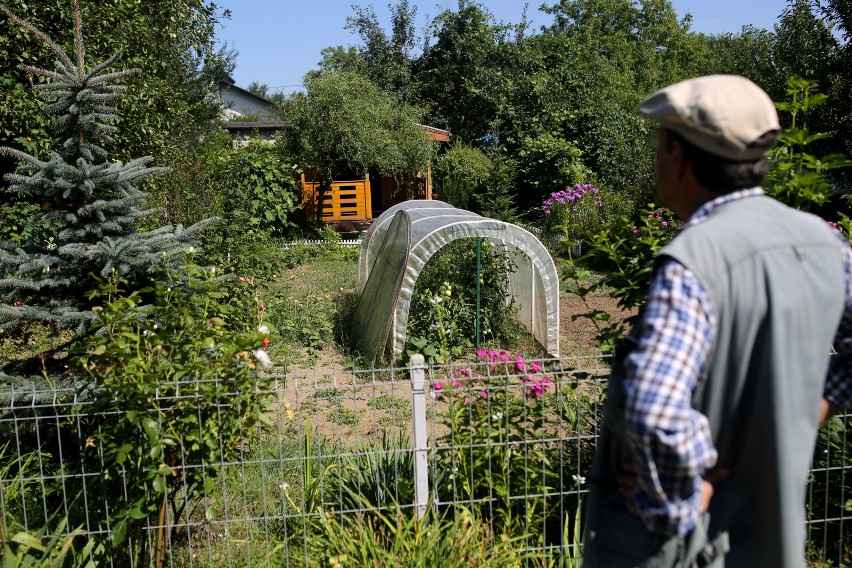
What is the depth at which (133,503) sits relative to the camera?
3242 mm

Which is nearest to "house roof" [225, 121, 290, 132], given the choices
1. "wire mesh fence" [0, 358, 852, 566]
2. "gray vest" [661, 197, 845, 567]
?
"wire mesh fence" [0, 358, 852, 566]

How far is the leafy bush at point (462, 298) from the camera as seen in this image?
8.77 metres

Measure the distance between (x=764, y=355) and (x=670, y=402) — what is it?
23 centimetres

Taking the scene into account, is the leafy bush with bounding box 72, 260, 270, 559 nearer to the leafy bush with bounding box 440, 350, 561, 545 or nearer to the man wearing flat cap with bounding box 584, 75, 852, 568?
the leafy bush with bounding box 440, 350, 561, 545

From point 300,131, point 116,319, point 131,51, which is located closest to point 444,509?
point 116,319

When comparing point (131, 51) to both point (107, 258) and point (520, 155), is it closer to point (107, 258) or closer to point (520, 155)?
point (107, 258)

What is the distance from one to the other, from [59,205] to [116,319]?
4.69 feet

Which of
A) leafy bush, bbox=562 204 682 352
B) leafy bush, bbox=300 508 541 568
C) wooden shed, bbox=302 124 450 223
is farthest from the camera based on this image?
wooden shed, bbox=302 124 450 223

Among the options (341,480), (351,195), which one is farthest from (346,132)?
(341,480)

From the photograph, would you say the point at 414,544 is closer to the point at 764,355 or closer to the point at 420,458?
the point at 420,458

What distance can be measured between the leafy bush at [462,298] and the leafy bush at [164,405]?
5126 millimetres

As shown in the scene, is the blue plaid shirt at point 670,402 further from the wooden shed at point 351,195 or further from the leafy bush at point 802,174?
the wooden shed at point 351,195

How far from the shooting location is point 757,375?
1.46 metres

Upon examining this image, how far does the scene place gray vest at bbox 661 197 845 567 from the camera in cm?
144
